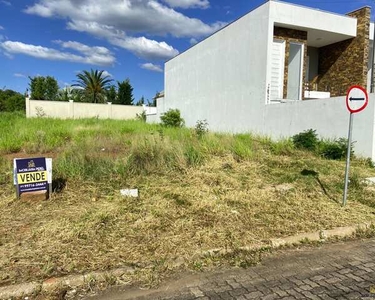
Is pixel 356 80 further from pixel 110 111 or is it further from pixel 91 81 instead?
pixel 91 81

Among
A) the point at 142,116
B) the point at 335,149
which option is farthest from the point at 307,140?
the point at 142,116

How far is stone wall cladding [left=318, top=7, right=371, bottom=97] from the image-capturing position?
14.0 metres

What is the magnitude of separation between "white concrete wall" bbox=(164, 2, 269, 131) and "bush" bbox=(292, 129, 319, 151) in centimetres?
306

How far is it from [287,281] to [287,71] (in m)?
12.2

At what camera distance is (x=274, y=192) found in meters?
5.81

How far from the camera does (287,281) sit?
305 centimetres

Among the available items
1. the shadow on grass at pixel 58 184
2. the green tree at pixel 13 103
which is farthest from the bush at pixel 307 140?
the green tree at pixel 13 103

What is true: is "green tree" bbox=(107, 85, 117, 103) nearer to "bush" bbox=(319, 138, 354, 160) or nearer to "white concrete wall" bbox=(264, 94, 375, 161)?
"white concrete wall" bbox=(264, 94, 375, 161)

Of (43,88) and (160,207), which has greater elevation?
(43,88)

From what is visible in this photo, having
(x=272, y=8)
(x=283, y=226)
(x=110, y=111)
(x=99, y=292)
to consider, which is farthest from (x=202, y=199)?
(x=110, y=111)

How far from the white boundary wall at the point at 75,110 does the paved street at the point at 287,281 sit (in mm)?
25531

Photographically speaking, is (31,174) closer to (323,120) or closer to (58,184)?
Answer: (58,184)

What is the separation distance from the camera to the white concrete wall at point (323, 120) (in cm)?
891

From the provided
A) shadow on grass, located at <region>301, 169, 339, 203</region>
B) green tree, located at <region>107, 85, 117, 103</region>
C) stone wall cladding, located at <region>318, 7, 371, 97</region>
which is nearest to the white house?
Answer: stone wall cladding, located at <region>318, 7, 371, 97</region>
